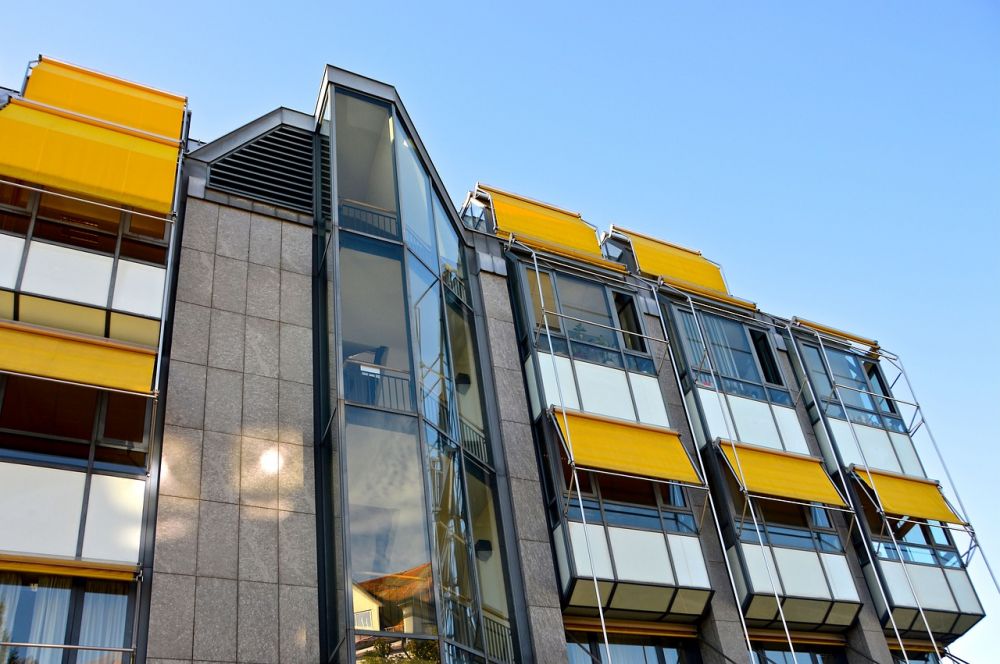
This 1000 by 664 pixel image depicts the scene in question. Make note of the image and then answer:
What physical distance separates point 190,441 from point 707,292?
15.4 m

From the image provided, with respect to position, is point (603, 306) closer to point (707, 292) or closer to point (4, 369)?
point (707, 292)

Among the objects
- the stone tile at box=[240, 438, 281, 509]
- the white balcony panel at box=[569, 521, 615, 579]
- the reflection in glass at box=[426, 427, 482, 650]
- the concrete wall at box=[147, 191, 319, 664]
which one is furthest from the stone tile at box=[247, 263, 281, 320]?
the white balcony panel at box=[569, 521, 615, 579]

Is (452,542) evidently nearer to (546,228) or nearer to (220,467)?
(220,467)

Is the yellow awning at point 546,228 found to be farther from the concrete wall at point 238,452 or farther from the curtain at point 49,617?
the curtain at point 49,617

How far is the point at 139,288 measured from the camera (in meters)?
15.7

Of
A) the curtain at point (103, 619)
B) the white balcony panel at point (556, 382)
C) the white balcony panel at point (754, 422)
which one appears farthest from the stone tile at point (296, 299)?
the white balcony panel at point (754, 422)

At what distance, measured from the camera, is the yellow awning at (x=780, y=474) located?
20500 millimetres

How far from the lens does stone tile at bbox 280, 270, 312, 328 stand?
17.7m

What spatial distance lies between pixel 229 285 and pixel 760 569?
12.5 meters

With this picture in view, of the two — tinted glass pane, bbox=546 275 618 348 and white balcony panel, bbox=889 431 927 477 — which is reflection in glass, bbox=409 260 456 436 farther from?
white balcony panel, bbox=889 431 927 477

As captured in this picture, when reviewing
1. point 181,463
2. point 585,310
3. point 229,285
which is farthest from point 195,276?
point 585,310

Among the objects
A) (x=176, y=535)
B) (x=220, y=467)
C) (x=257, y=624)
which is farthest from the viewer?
(x=220, y=467)

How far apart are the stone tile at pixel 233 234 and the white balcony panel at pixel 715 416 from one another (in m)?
11.1

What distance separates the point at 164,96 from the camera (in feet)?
63.9
